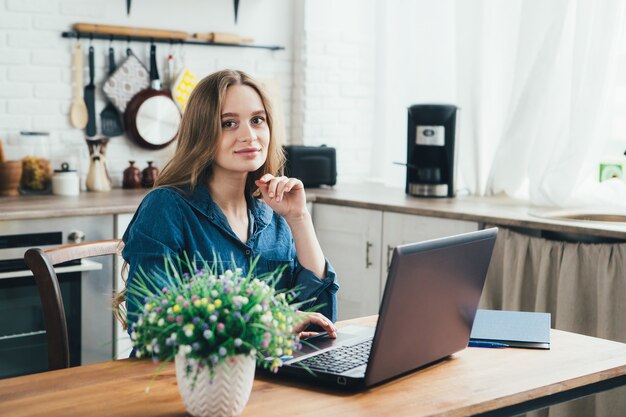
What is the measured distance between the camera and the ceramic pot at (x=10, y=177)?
3.76 meters

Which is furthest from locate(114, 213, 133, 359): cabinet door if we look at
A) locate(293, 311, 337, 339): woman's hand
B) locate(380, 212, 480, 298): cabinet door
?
locate(293, 311, 337, 339): woman's hand

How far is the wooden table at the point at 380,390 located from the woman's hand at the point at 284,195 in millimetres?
540

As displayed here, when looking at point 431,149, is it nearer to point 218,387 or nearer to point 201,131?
point 201,131

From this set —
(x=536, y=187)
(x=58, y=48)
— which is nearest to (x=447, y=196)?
(x=536, y=187)

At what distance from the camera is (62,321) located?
2074mm

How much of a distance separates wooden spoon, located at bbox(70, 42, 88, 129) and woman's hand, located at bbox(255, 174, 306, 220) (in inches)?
84.0

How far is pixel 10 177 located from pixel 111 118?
61cm

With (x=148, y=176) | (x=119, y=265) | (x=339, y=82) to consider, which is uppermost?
(x=339, y=82)

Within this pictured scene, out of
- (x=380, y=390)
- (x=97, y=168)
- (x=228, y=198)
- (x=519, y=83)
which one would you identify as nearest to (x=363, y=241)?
(x=519, y=83)

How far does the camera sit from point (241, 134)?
7.03 feet

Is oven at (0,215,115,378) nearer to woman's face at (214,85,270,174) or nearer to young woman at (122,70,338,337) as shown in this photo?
young woman at (122,70,338,337)

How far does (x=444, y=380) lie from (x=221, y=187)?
0.80 meters

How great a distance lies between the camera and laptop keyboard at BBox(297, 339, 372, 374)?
65.3 inches

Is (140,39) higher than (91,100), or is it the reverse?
(140,39)
